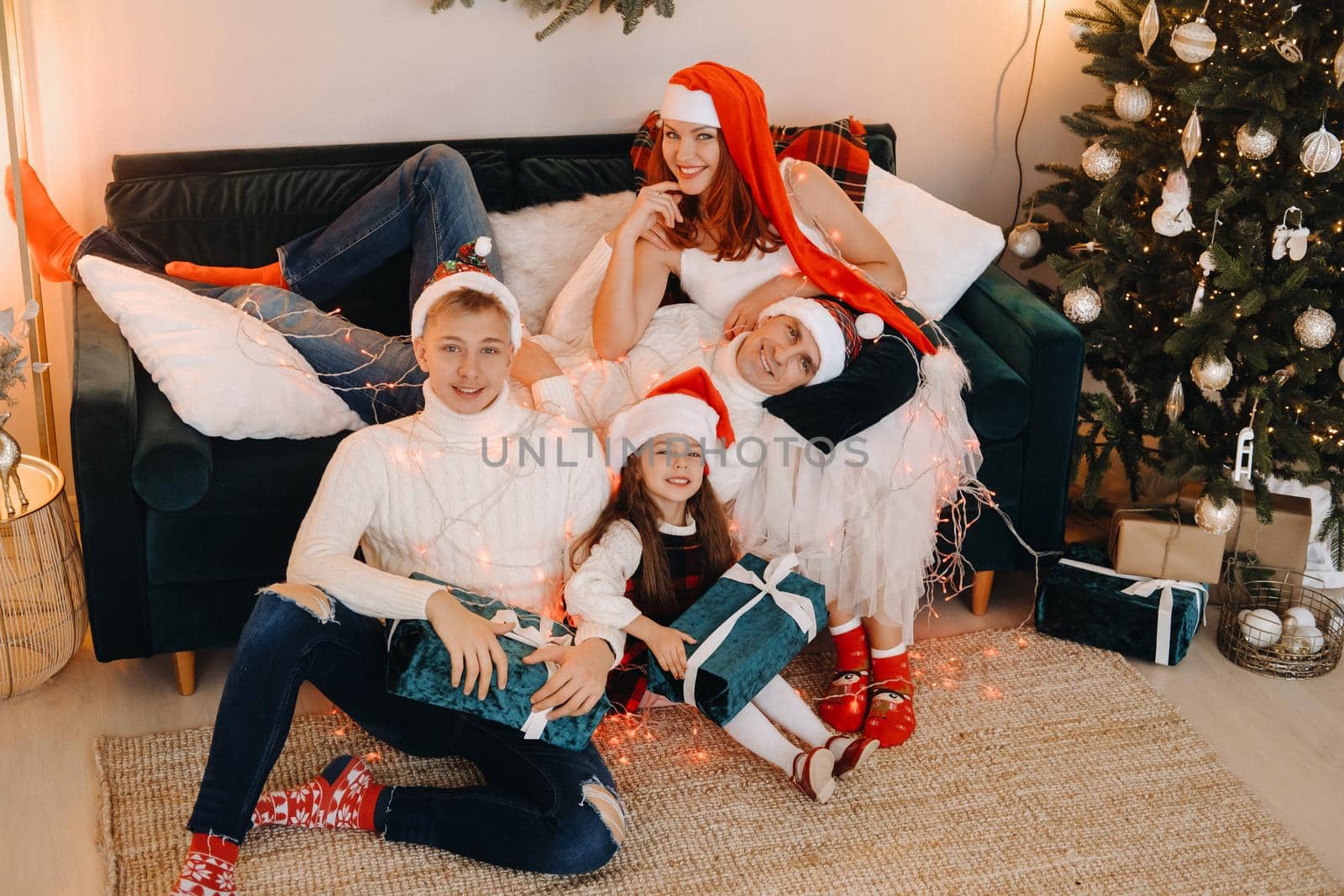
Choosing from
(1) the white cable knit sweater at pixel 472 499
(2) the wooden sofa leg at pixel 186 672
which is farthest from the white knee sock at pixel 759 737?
(2) the wooden sofa leg at pixel 186 672

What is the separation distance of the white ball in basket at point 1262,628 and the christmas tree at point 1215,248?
0.20 m

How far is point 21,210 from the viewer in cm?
255

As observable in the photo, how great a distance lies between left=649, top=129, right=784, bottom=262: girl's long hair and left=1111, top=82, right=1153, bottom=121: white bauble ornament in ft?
2.87

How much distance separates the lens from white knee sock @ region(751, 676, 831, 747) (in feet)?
A: 7.22

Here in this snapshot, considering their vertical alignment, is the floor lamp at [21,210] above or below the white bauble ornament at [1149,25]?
below

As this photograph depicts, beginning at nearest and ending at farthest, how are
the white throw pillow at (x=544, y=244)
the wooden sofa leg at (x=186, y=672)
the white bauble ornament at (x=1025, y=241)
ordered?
1. the wooden sofa leg at (x=186, y=672)
2. the white throw pillow at (x=544, y=244)
3. the white bauble ornament at (x=1025, y=241)

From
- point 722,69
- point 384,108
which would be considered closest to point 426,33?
point 384,108

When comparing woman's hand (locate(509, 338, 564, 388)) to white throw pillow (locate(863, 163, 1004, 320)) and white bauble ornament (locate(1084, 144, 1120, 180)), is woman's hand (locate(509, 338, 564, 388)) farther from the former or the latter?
white bauble ornament (locate(1084, 144, 1120, 180))

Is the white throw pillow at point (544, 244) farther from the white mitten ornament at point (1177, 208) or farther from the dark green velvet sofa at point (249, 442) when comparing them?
the white mitten ornament at point (1177, 208)

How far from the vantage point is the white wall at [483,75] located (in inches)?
110

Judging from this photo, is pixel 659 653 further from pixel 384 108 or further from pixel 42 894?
pixel 384 108

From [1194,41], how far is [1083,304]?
581mm

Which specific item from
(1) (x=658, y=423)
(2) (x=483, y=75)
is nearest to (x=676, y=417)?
(1) (x=658, y=423)

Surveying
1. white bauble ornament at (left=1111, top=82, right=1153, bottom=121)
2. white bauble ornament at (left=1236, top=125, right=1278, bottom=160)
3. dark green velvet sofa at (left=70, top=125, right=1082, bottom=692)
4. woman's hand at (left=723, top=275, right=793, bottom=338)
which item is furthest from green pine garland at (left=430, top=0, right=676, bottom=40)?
white bauble ornament at (left=1236, top=125, right=1278, bottom=160)
